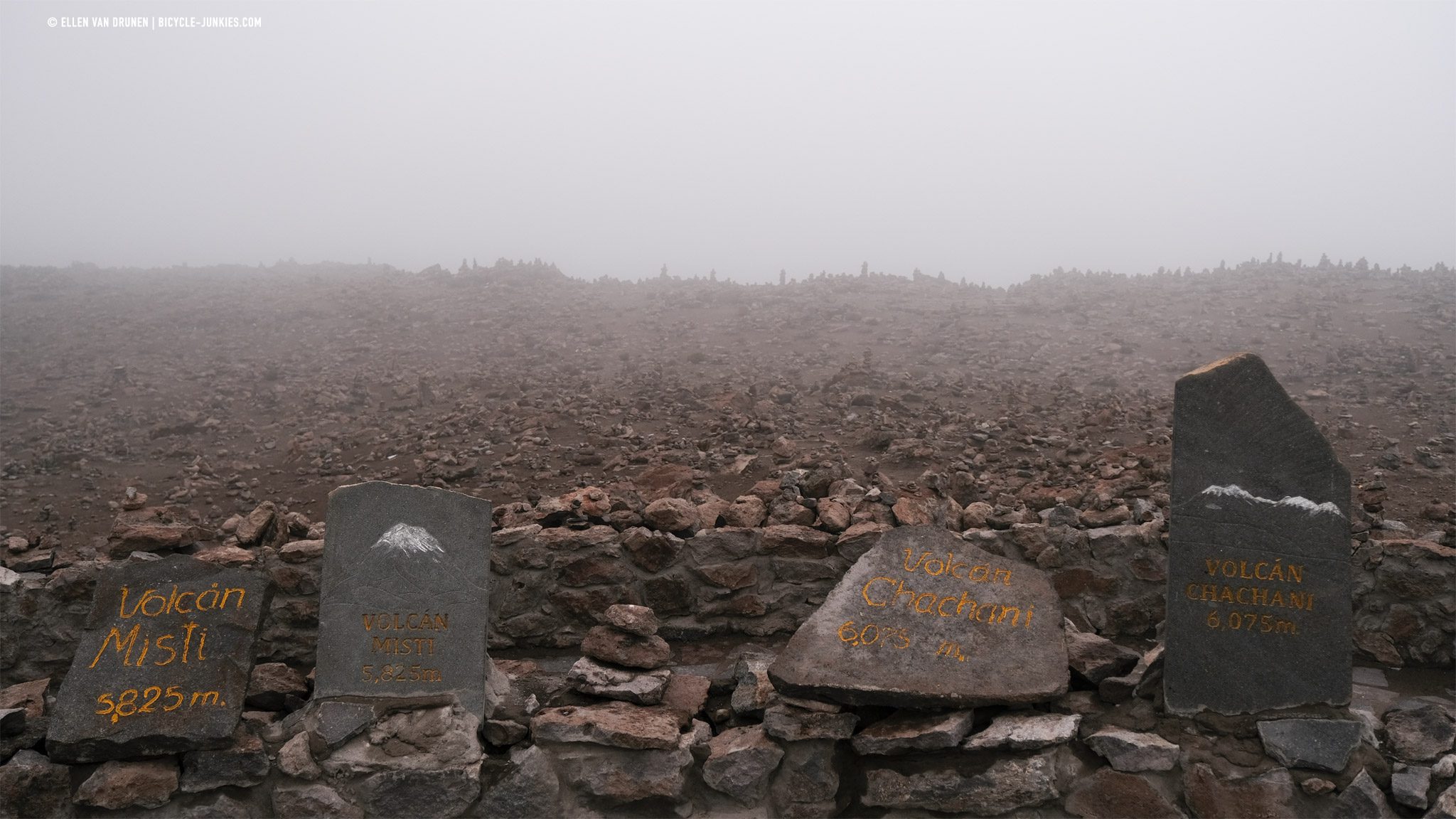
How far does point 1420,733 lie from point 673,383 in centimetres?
783

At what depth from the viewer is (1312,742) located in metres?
3.95

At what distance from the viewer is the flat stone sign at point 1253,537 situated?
4.14m

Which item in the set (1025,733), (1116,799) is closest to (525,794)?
(1025,733)

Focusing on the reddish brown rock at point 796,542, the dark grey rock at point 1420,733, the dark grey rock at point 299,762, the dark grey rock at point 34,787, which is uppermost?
the reddish brown rock at point 796,542

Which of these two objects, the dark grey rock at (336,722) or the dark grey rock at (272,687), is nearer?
the dark grey rock at (336,722)

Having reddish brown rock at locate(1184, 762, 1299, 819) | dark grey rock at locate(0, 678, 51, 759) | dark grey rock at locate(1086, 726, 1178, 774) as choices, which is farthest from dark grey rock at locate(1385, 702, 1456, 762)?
dark grey rock at locate(0, 678, 51, 759)

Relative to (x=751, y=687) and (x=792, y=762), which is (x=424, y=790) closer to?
(x=751, y=687)

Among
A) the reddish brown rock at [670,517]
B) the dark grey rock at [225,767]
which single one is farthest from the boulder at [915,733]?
the dark grey rock at [225,767]

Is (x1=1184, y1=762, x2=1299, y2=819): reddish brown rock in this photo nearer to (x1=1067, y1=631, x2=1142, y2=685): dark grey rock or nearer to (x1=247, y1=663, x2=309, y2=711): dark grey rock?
(x1=1067, y1=631, x2=1142, y2=685): dark grey rock

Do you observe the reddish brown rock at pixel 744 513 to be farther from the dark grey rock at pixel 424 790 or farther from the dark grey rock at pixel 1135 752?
the dark grey rock at pixel 1135 752

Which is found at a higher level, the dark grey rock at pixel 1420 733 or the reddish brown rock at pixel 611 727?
the dark grey rock at pixel 1420 733

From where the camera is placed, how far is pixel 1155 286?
615 inches

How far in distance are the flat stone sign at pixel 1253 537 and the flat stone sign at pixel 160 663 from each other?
4438mm

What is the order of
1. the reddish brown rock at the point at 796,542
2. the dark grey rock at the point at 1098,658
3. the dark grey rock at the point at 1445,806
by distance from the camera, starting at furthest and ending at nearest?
the reddish brown rock at the point at 796,542 < the dark grey rock at the point at 1098,658 < the dark grey rock at the point at 1445,806
